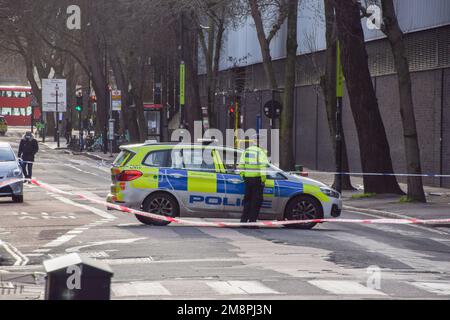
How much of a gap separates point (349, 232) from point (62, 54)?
74.0 m

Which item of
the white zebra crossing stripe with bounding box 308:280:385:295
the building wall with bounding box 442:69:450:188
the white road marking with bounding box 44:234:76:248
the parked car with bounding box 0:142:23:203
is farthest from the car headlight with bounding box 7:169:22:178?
the white zebra crossing stripe with bounding box 308:280:385:295

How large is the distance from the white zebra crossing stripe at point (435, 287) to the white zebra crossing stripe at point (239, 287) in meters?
1.81

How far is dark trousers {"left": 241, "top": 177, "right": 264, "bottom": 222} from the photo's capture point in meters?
20.8

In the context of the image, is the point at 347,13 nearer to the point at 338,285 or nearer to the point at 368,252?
the point at 368,252

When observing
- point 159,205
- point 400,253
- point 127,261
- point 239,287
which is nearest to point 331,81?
point 159,205

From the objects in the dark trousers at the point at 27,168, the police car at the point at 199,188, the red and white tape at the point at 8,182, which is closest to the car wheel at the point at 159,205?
the police car at the point at 199,188

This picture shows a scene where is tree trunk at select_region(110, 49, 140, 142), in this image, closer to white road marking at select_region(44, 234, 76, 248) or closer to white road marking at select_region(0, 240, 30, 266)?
white road marking at select_region(44, 234, 76, 248)

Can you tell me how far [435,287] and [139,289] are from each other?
3.40 meters

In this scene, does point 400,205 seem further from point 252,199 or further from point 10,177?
point 10,177

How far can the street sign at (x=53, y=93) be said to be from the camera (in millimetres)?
82500

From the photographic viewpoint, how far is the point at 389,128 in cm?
4069

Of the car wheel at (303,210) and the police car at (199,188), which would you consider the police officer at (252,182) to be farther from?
the car wheel at (303,210)

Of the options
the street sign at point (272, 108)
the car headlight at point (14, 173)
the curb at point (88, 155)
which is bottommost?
the curb at point (88, 155)

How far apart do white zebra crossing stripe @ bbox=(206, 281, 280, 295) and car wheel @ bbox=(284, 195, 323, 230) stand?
808 cm
